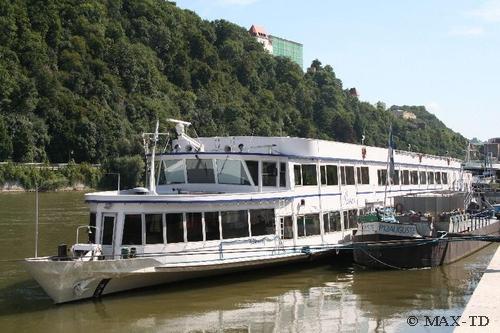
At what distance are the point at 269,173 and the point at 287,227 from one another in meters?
1.88

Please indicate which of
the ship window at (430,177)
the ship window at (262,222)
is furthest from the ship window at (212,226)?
the ship window at (430,177)

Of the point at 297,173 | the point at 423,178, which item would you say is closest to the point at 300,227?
the point at 297,173

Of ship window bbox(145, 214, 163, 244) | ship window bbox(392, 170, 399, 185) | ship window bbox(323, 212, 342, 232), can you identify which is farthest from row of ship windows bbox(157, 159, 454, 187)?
ship window bbox(392, 170, 399, 185)

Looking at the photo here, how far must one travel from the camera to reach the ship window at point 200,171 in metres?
20.0

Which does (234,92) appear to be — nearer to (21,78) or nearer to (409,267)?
(21,78)

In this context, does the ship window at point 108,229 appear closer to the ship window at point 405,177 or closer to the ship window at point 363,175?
the ship window at point 363,175

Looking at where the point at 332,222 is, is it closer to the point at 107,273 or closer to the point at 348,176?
the point at 348,176

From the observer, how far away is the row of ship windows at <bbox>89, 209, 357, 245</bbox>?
1669cm

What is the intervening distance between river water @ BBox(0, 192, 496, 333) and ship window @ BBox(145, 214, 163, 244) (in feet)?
5.07

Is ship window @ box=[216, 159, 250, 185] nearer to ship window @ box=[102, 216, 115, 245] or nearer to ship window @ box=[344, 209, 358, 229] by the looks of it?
ship window @ box=[102, 216, 115, 245]

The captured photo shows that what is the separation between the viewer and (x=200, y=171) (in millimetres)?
20062

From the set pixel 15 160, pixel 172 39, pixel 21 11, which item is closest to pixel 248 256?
pixel 15 160

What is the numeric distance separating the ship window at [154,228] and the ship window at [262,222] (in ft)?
10.5

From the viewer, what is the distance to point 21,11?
4045 inches
